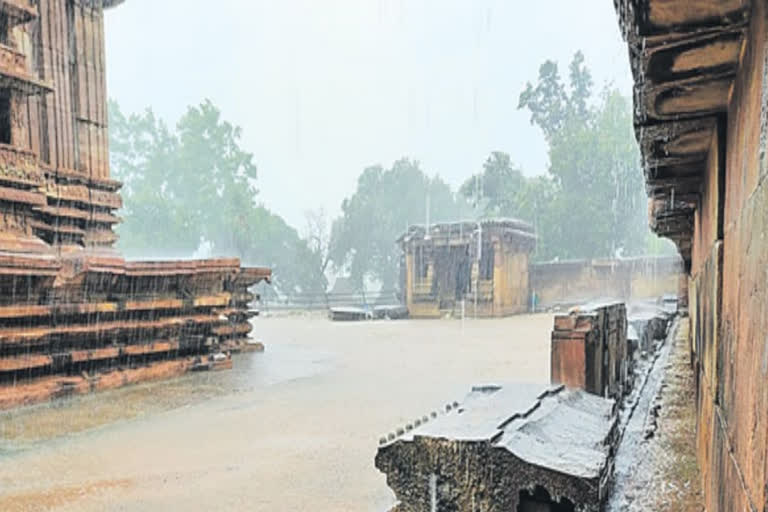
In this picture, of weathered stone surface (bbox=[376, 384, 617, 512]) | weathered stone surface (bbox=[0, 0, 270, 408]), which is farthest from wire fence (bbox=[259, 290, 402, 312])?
weathered stone surface (bbox=[376, 384, 617, 512])

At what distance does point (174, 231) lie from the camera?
32938 millimetres

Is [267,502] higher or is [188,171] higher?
[188,171]

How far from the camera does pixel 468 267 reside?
71.8 ft

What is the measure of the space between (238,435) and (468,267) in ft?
57.3

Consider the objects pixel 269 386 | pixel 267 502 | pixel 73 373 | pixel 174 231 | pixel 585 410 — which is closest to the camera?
pixel 585 410

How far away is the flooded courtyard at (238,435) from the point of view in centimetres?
360

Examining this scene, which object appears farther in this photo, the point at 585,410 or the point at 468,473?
the point at 585,410

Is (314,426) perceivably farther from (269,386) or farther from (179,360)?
(179,360)

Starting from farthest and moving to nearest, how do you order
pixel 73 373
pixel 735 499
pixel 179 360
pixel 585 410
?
pixel 179 360, pixel 73 373, pixel 585 410, pixel 735 499

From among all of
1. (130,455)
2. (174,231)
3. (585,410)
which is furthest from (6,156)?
(174,231)

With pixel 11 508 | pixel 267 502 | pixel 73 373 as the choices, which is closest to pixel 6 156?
pixel 73 373

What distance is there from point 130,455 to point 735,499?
461cm

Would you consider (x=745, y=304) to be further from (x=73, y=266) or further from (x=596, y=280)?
(x=596, y=280)

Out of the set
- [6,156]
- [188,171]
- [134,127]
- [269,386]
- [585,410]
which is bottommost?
[269,386]
